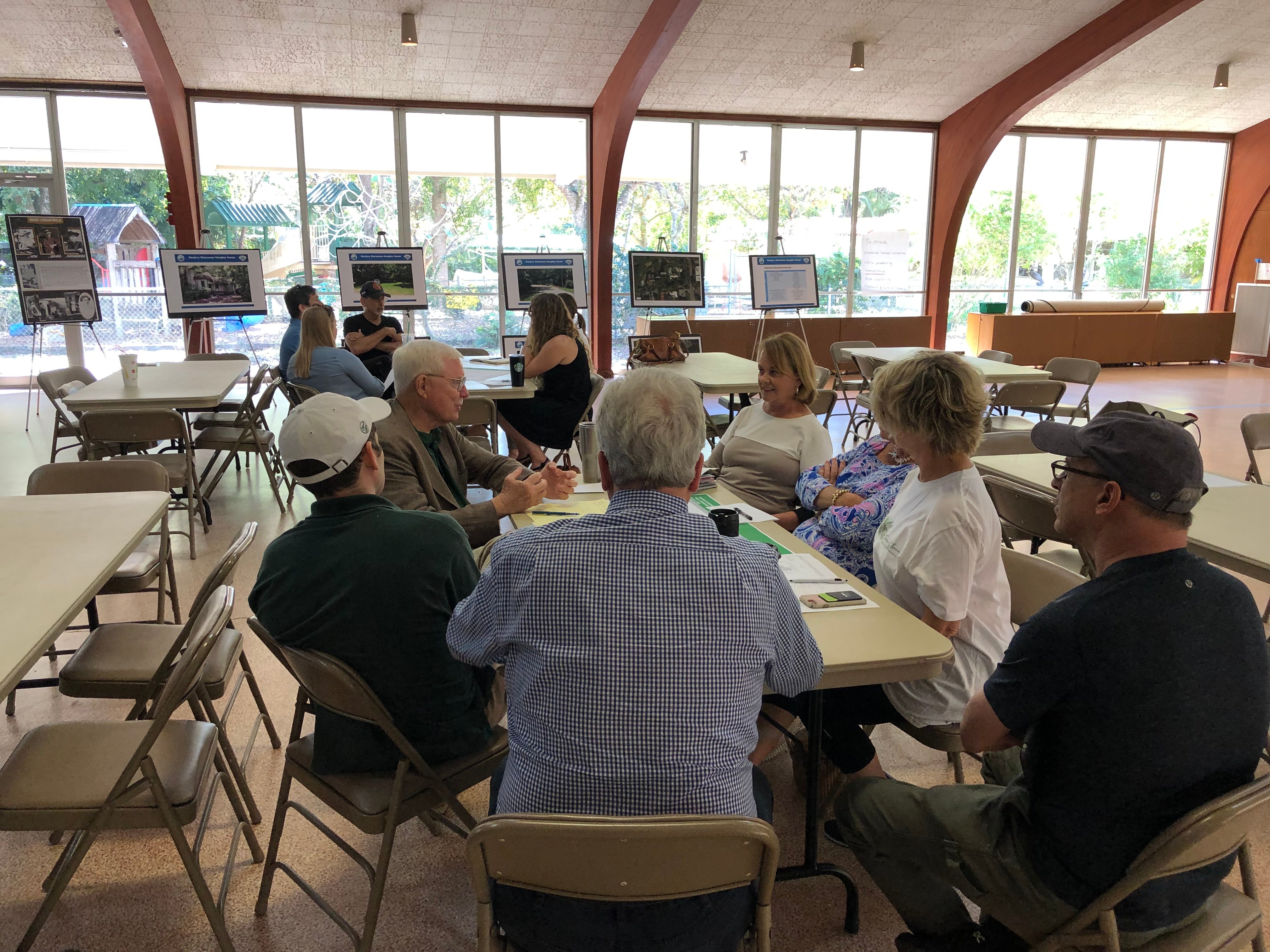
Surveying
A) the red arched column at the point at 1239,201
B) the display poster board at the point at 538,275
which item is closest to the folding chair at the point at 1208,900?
the display poster board at the point at 538,275

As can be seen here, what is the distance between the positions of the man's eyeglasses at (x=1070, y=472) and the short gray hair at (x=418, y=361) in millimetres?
1875

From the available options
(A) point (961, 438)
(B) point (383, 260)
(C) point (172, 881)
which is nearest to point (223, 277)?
(B) point (383, 260)

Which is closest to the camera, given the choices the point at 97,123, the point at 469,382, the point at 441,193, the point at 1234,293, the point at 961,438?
the point at 961,438

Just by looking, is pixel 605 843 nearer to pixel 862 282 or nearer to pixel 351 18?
pixel 351 18

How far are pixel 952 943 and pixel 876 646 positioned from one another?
57 cm

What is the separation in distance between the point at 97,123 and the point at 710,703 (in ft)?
36.4

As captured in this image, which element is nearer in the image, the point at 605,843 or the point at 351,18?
the point at 605,843

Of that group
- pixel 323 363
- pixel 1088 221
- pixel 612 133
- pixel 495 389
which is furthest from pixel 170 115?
pixel 1088 221

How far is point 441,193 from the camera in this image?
418 inches

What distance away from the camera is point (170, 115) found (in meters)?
8.82

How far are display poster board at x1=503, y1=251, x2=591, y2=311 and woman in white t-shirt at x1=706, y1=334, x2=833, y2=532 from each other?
5.99 m

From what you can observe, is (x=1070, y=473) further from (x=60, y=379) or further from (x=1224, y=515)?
(x=60, y=379)

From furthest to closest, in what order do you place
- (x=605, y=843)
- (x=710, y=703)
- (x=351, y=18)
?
(x=351, y=18) → (x=710, y=703) → (x=605, y=843)

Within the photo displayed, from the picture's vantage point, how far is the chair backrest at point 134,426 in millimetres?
4391
